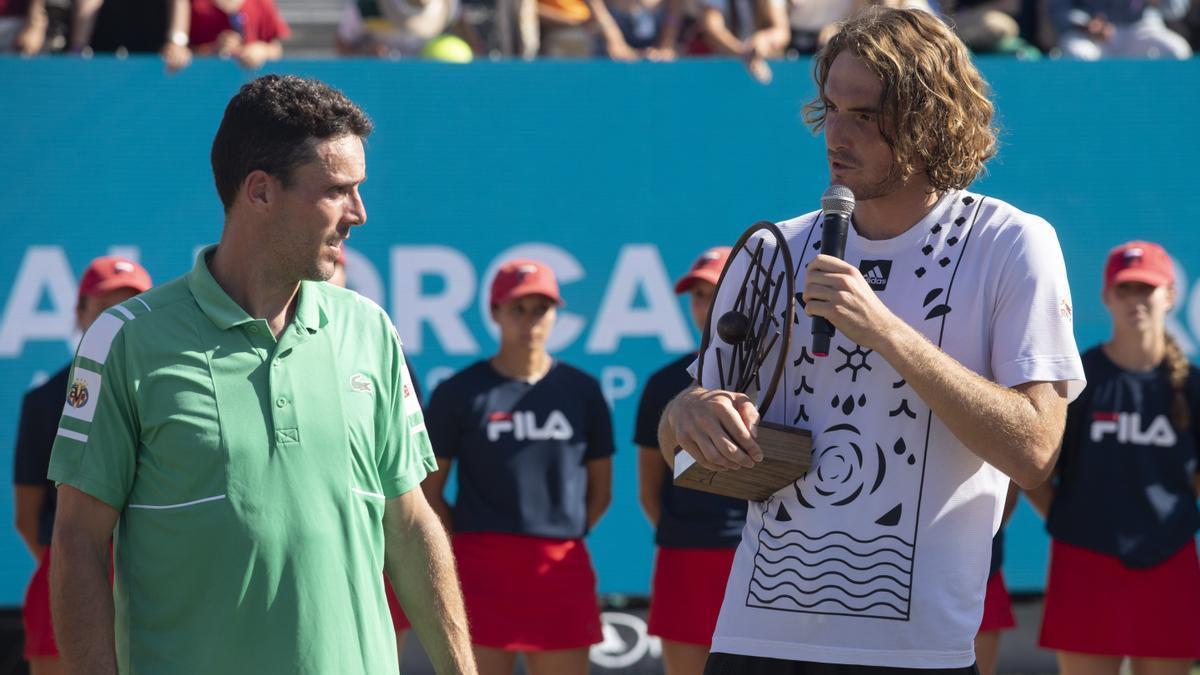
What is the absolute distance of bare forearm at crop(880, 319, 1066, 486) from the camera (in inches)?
95.7

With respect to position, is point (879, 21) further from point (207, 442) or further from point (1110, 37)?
point (1110, 37)

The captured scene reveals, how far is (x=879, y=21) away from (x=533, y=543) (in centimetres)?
368

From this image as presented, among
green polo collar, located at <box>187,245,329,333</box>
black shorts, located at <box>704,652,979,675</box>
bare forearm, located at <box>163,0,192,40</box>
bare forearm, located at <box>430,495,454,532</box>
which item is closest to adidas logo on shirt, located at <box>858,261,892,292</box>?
black shorts, located at <box>704,652,979,675</box>

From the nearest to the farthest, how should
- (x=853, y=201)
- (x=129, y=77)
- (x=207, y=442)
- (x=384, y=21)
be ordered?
(x=207, y=442), (x=853, y=201), (x=129, y=77), (x=384, y=21)

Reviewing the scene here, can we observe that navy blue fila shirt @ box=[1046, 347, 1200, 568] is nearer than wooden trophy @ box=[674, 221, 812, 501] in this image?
No

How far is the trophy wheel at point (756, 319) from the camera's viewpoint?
267cm

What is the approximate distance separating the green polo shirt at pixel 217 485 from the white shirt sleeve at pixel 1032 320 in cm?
120

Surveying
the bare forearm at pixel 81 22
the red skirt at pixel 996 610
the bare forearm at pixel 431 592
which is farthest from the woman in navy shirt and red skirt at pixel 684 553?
the bare forearm at pixel 81 22

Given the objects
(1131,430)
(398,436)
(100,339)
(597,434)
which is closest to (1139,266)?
(1131,430)

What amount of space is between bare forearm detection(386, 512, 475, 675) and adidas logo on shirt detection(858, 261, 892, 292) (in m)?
0.98

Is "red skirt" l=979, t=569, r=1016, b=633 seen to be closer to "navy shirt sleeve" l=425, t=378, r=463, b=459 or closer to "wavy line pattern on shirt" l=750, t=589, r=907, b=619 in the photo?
"navy shirt sleeve" l=425, t=378, r=463, b=459

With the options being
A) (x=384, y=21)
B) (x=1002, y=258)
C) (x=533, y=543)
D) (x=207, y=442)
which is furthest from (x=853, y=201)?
(x=384, y=21)

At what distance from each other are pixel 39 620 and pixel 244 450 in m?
3.39

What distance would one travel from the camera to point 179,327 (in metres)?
2.56
